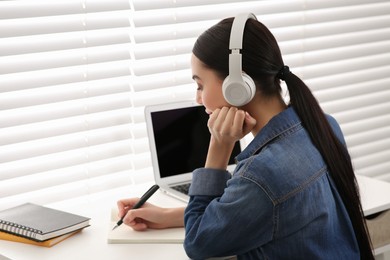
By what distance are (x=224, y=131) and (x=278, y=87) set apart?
0.52ft

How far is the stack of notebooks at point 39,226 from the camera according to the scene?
4.69ft

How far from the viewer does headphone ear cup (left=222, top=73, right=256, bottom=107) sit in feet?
4.12

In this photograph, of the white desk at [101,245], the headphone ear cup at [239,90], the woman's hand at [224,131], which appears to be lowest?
the white desk at [101,245]

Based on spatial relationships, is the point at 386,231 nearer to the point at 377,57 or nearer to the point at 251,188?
the point at 251,188

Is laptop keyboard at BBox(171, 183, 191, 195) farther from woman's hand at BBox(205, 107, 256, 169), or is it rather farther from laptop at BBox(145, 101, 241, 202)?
woman's hand at BBox(205, 107, 256, 169)

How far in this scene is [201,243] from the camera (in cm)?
125

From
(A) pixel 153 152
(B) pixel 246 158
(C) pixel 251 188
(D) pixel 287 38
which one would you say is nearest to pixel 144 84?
(A) pixel 153 152

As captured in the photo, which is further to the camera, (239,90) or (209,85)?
(209,85)

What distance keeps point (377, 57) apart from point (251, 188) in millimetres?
1566

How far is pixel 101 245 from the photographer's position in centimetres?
144

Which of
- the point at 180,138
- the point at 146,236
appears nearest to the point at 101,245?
the point at 146,236

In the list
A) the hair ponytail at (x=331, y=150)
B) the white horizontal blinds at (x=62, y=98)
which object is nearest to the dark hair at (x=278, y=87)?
the hair ponytail at (x=331, y=150)

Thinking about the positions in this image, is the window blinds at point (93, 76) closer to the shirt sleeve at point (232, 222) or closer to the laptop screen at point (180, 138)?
the laptop screen at point (180, 138)

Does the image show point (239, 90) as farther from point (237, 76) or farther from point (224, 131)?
point (224, 131)
